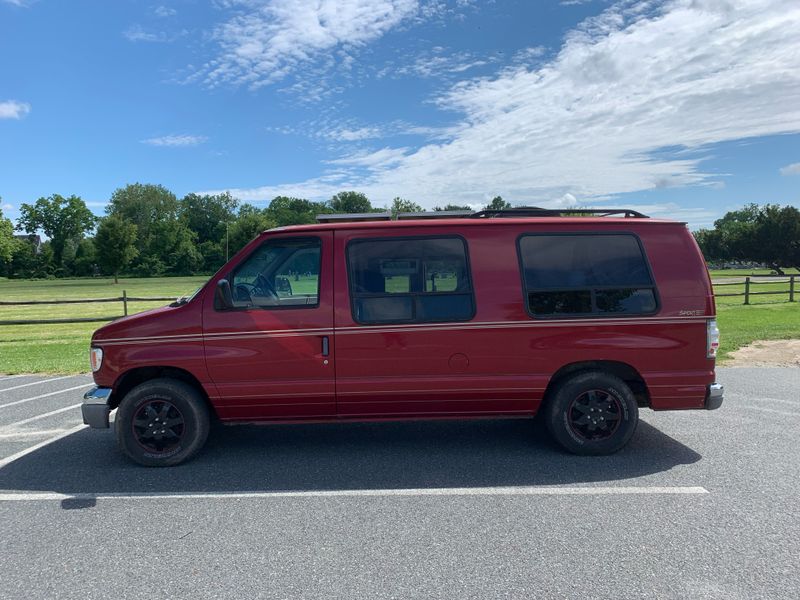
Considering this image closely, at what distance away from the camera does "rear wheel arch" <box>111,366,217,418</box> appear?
4613 mm

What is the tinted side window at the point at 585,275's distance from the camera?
14.9 ft

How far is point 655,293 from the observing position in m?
4.56

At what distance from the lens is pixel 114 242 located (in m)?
61.5

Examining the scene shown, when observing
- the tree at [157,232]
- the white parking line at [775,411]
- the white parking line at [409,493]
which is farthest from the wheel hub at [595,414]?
the tree at [157,232]

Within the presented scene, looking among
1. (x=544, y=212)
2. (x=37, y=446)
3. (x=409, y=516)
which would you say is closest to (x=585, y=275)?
(x=544, y=212)

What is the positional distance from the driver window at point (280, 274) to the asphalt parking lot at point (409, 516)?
146 cm

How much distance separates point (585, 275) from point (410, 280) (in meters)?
1.54

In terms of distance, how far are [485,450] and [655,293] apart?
205 cm

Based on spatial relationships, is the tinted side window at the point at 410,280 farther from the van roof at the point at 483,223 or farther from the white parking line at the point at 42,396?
the white parking line at the point at 42,396

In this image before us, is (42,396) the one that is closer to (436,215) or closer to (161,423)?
(161,423)

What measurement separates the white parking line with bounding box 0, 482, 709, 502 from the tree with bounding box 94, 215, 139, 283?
64.8 meters

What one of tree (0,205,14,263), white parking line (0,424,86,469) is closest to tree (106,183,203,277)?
tree (0,205,14,263)

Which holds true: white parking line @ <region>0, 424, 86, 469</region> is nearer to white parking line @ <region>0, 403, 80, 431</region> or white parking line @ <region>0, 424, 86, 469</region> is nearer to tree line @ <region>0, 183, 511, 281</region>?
white parking line @ <region>0, 403, 80, 431</region>

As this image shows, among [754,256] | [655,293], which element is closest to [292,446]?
[655,293]
